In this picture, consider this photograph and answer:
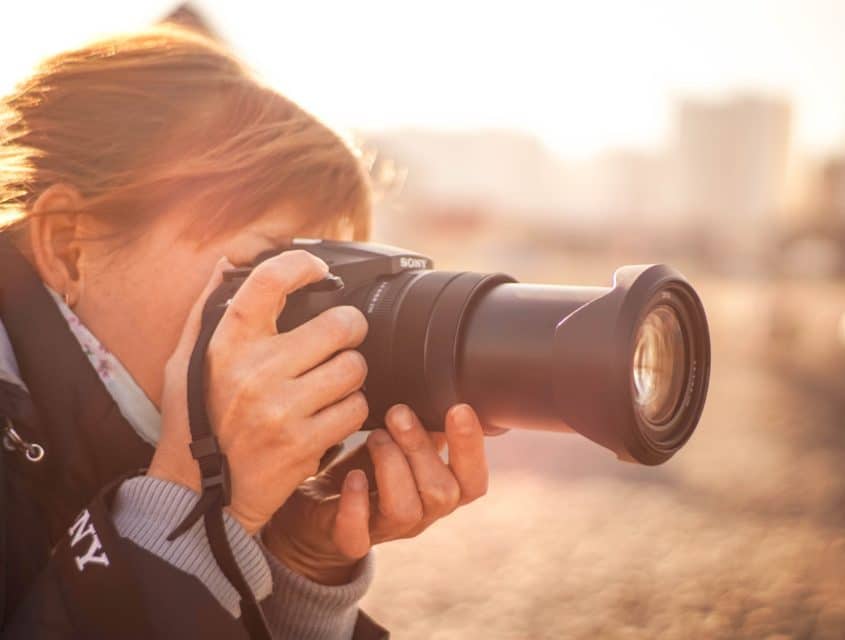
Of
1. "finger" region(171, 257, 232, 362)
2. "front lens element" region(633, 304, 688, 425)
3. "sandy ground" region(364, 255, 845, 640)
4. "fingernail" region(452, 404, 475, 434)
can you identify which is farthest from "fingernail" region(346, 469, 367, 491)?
"sandy ground" region(364, 255, 845, 640)

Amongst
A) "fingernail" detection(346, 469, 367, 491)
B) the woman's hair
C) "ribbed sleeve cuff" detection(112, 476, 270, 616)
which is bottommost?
"fingernail" detection(346, 469, 367, 491)

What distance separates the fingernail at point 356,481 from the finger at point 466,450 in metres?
0.13

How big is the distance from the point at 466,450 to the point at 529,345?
0.66ft

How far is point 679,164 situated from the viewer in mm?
55531

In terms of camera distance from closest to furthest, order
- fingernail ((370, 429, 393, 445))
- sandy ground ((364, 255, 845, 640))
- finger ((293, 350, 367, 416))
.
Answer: finger ((293, 350, 367, 416)) < fingernail ((370, 429, 393, 445)) < sandy ground ((364, 255, 845, 640))

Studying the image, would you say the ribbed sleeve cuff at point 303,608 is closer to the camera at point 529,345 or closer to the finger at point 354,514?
the finger at point 354,514

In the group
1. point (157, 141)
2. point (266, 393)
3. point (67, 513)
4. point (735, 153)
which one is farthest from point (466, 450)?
point (735, 153)

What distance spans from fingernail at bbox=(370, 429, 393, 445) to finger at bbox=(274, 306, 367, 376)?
14 cm

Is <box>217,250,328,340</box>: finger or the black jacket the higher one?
<box>217,250,328,340</box>: finger

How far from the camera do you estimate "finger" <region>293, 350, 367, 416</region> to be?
1156 mm

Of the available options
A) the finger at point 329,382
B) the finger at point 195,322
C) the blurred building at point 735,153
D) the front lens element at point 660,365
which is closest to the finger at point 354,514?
the finger at point 329,382

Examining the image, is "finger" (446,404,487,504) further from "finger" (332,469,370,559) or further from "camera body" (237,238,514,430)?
"finger" (332,469,370,559)

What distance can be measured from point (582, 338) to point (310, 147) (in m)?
0.63

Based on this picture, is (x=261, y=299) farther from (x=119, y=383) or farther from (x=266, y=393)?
(x=119, y=383)
